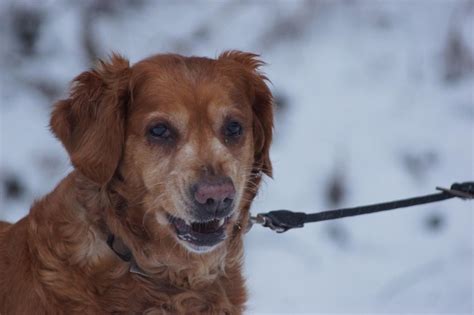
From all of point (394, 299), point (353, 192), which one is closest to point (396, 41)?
point (353, 192)

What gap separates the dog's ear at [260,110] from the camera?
13.1 feet

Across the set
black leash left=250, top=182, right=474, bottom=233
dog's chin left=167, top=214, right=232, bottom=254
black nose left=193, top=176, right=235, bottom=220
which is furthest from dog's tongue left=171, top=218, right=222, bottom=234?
black leash left=250, top=182, right=474, bottom=233

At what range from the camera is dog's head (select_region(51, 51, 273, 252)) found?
11.1 feet

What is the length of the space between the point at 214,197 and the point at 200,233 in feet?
0.76

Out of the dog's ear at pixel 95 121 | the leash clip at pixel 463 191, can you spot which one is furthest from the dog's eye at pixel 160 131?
the leash clip at pixel 463 191

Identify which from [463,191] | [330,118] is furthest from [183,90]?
[330,118]

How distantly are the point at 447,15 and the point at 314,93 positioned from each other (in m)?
2.27

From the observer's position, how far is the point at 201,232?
343cm

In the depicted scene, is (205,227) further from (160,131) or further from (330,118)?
(330,118)

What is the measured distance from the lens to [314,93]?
9.38m

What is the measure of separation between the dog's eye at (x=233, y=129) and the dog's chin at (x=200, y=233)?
42 centimetres

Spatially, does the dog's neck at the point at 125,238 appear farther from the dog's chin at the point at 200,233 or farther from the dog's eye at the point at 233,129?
the dog's eye at the point at 233,129

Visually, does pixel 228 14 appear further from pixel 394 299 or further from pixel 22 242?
pixel 22 242

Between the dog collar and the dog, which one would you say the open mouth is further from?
the dog collar
